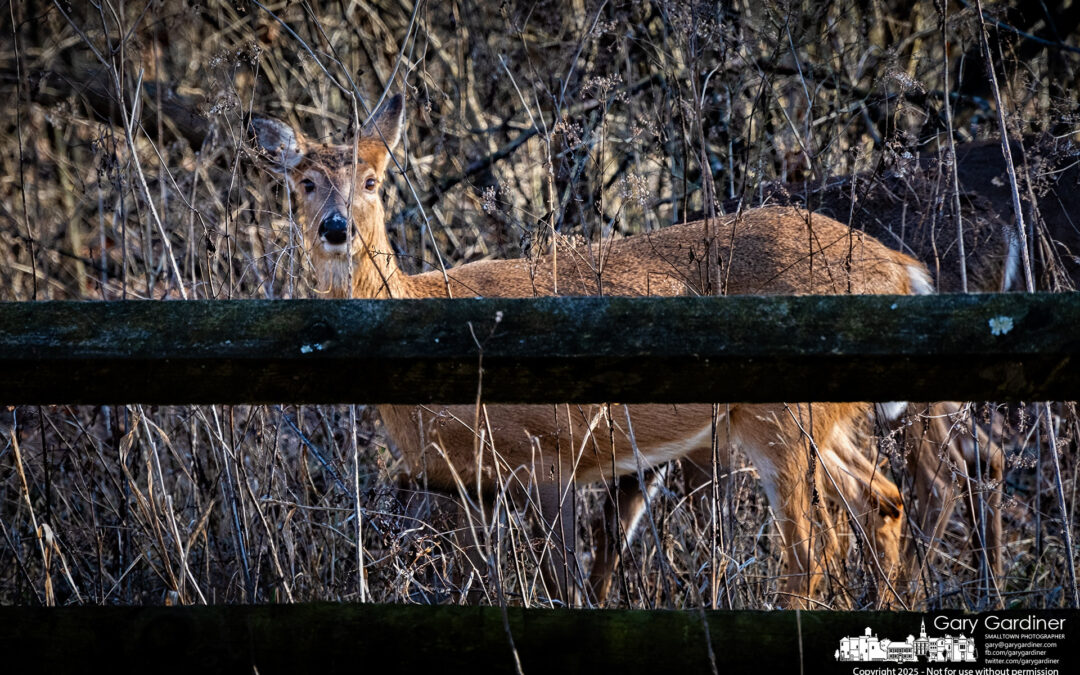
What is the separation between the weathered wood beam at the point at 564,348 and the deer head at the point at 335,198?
2.65 metres

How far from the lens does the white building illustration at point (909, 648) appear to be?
1660mm

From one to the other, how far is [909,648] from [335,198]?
325 centimetres

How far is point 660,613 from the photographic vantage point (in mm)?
1692

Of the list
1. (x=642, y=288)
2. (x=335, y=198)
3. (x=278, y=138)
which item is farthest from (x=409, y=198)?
(x=642, y=288)

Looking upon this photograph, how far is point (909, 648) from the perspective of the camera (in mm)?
1712

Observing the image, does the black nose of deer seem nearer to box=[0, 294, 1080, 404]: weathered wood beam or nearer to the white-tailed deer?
the white-tailed deer

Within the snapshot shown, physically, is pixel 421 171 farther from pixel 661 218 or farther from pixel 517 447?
pixel 517 447

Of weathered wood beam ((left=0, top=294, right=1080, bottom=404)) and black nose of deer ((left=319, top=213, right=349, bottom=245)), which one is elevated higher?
black nose of deer ((left=319, top=213, right=349, bottom=245))

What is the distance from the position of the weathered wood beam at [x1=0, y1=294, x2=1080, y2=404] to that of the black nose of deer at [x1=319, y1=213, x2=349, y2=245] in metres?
2.71

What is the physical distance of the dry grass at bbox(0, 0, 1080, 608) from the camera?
296cm

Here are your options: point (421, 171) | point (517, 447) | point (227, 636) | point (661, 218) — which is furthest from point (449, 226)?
point (227, 636)

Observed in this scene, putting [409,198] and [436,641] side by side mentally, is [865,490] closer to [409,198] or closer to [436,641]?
[409,198]

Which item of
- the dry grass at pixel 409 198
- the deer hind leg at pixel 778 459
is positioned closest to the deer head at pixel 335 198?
the dry grass at pixel 409 198

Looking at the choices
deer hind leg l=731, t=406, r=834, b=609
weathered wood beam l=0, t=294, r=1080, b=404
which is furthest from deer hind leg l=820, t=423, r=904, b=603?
weathered wood beam l=0, t=294, r=1080, b=404
